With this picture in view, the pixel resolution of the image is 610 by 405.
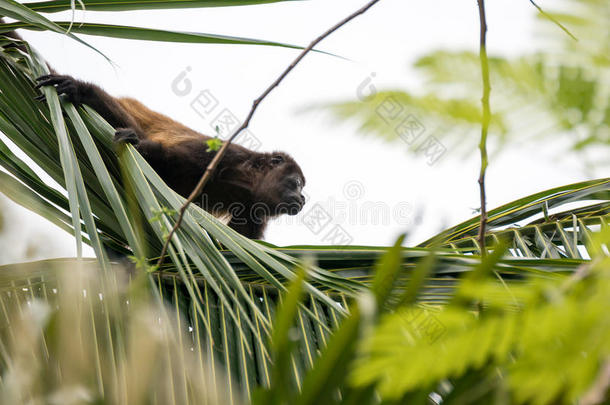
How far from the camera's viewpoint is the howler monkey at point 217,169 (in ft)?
12.9

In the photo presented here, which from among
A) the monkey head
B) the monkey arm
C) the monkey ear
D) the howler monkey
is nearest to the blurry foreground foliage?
the monkey arm

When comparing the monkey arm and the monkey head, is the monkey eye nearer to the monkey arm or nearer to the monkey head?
the monkey head

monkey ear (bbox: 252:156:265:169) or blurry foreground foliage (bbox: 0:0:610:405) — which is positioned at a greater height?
monkey ear (bbox: 252:156:265:169)

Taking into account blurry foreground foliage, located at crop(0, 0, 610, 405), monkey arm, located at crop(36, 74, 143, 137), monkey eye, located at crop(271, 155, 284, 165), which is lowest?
blurry foreground foliage, located at crop(0, 0, 610, 405)

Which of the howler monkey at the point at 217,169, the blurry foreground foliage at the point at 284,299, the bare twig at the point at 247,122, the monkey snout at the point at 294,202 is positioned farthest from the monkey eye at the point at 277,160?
the bare twig at the point at 247,122

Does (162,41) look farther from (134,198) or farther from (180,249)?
(180,249)

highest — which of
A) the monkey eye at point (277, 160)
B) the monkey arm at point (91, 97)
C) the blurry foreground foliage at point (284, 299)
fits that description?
the monkey arm at point (91, 97)

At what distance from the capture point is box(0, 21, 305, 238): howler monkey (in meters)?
3.95

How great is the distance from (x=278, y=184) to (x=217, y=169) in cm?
73

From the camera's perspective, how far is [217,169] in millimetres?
4469

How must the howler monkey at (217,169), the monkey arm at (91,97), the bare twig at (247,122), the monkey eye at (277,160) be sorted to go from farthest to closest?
the monkey eye at (277,160) < the howler monkey at (217,169) < the monkey arm at (91,97) < the bare twig at (247,122)

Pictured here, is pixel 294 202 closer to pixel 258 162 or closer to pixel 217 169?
pixel 258 162

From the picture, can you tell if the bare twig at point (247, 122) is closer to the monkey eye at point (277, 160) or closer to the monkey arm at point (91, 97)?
the monkey arm at point (91, 97)

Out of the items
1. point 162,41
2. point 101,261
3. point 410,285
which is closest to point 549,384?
point 410,285
